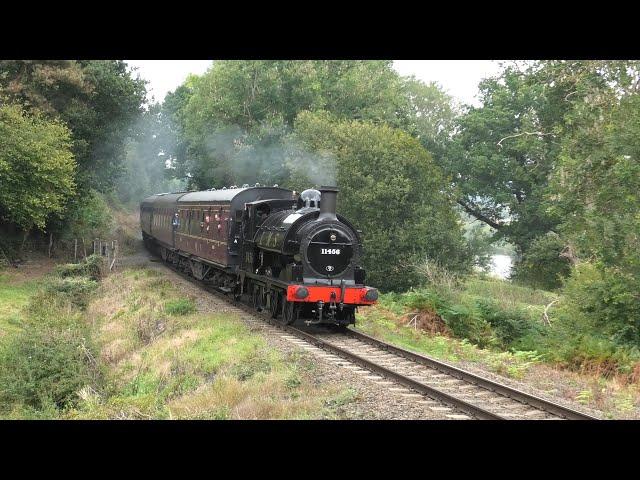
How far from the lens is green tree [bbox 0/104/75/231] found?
84.2ft

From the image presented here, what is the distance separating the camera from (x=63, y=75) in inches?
1168

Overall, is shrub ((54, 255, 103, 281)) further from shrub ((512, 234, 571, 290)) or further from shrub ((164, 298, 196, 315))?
shrub ((512, 234, 571, 290))

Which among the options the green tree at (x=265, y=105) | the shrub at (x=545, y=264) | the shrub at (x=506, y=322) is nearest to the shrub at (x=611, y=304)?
the shrub at (x=506, y=322)

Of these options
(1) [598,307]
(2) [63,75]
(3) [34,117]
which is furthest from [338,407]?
(2) [63,75]

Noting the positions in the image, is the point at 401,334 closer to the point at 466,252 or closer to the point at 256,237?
the point at 256,237

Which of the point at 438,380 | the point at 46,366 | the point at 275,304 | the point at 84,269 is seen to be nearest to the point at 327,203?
the point at 275,304

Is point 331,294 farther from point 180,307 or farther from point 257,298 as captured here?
point 180,307

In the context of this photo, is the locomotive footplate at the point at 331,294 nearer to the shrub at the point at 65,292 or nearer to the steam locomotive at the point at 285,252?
the steam locomotive at the point at 285,252

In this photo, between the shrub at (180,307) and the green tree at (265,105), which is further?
the green tree at (265,105)

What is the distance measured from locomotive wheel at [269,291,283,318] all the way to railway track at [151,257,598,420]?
3.64 feet

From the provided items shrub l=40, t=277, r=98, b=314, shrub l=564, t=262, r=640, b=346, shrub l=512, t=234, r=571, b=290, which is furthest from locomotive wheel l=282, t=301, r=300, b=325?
shrub l=512, t=234, r=571, b=290

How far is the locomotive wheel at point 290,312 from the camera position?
50.3ft

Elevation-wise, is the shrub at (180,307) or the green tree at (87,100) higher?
the green tree at (87,100)

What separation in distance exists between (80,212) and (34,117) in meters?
9.87
